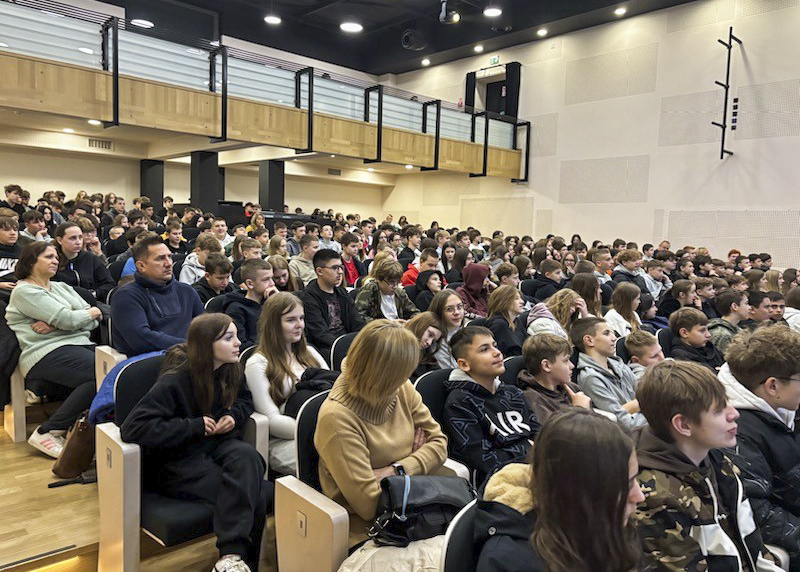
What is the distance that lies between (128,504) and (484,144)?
13090 mm

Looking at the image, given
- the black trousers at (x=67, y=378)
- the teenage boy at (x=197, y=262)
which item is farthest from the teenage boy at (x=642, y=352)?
the teenage boy at (x=197, y=262)

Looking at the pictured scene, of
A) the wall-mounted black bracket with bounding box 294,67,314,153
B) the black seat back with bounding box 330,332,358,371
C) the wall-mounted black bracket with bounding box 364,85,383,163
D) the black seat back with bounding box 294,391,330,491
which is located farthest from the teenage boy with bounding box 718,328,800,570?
the wall-mounted black bracket with bounding box 364,85,383,163

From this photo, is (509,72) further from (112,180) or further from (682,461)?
(682,461)

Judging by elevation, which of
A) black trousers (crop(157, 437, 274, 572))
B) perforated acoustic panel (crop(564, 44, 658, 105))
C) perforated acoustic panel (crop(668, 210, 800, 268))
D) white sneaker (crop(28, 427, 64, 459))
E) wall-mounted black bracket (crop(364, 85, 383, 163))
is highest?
perforated acoustic panel (crop(564, 44, 658, 105))

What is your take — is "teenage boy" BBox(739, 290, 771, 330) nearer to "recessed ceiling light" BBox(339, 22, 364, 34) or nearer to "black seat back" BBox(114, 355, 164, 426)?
"black seat back" BBox(114, 355, 164, 426)

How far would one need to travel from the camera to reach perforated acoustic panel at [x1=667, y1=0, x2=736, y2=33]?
1145cm

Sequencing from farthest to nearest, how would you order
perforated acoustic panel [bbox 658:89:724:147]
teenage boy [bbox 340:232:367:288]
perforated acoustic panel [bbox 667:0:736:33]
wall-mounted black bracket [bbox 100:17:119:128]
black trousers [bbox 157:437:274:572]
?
perforated acoustic panel [bbox 658:89:724:147], perforated acoustic panel [bbox 667:0:736:33], wall-mounted black bracket [bbox 100:17:119:128], teenage boy [bbox 340:232:367:288], black trousers [bbox 157:437:274:572]

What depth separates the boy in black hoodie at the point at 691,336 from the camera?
379 centimetres

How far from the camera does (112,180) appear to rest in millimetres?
12547

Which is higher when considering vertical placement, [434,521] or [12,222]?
[12,222]

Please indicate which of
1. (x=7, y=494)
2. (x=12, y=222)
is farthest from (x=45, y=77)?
(x=7, y=494)

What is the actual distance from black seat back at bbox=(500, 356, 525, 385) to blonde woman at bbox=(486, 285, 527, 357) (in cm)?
82

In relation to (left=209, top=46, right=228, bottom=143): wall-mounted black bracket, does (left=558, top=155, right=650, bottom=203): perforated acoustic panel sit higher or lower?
lower

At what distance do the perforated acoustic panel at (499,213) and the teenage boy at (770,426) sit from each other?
42.3 ft
